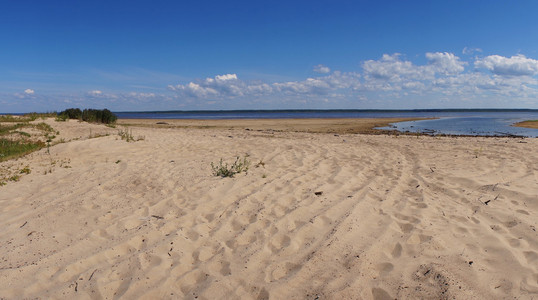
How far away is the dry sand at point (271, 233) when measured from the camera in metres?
2.58

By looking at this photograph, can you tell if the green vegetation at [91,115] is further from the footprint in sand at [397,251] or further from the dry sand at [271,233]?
the footprint in sand at [397,251]

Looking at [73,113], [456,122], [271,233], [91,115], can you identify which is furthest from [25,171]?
[456,122]

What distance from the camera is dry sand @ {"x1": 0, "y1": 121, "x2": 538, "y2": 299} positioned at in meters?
2.58

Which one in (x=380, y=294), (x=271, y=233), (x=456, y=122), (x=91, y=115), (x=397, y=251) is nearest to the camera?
(x=380, y=294)

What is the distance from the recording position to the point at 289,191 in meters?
4.88

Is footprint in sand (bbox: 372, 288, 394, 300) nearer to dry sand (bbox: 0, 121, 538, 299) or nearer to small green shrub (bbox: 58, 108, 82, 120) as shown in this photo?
dry sand (bbox: 0, 121, 538, 299)

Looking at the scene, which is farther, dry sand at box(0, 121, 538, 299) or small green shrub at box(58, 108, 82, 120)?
small green shrub at box(58, 108, 82, 120)

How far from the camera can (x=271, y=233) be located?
11.4 feet

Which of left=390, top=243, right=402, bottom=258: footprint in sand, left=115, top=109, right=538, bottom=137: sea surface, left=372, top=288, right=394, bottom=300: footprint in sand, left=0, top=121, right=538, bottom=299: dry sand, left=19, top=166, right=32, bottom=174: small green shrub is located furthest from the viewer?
left=115, top=109, right=538, bottom=137: sea surface

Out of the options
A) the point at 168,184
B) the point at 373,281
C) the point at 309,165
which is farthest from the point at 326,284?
the point at 309,165

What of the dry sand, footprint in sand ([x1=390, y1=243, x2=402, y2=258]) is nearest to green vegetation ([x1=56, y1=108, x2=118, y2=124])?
the dry sand

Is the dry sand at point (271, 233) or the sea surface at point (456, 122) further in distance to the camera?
the sea surface at point (456, 122)

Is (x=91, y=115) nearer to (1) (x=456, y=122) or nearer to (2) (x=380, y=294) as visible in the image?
(2) (x=380, y=294)

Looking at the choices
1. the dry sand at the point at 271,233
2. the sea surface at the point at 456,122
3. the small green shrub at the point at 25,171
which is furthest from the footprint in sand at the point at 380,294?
the sea surface at the point at 456,122
